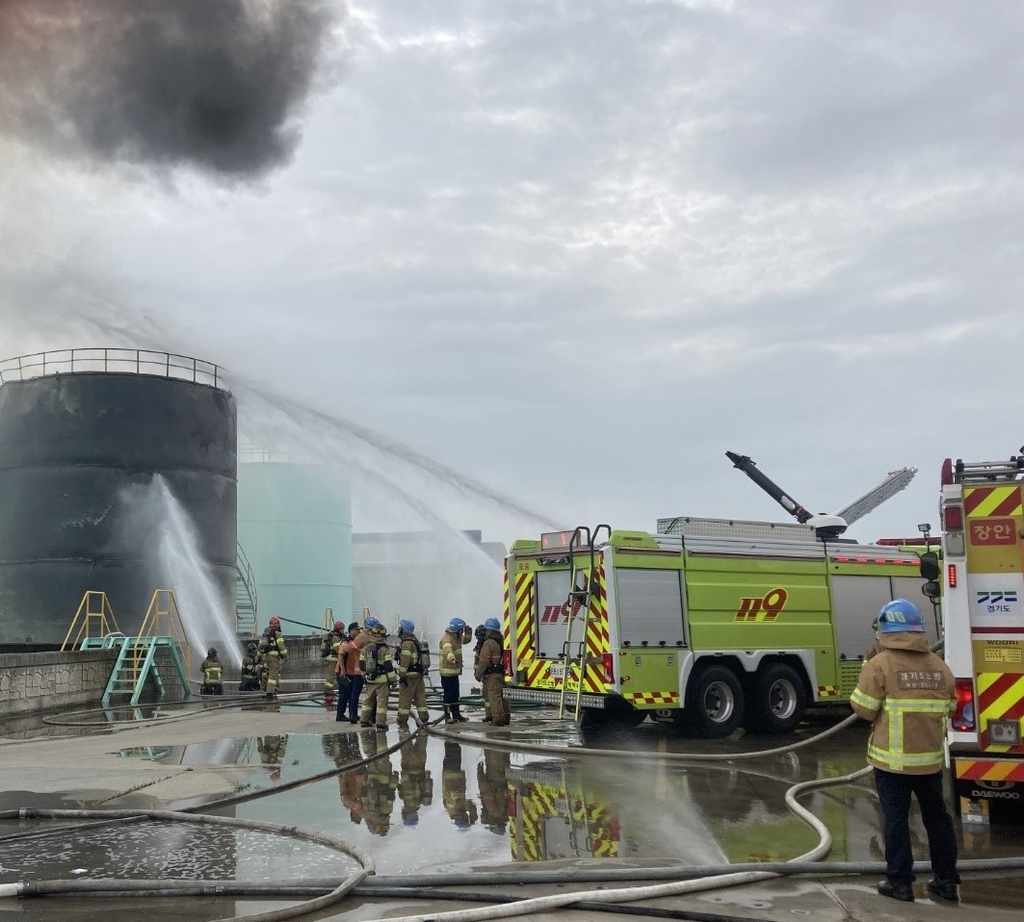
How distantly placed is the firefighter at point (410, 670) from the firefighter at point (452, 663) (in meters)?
0.32

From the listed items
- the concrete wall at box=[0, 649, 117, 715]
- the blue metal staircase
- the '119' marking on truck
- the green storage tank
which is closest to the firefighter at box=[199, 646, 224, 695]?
the blue metal staircase

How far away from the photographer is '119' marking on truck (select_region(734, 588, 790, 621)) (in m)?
12.8

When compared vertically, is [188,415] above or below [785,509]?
above

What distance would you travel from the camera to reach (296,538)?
40.8 meters

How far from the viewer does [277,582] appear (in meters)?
40.2

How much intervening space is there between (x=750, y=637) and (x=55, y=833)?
8.41m

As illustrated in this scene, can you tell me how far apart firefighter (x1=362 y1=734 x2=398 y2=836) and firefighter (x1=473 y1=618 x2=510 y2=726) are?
196 centimetres

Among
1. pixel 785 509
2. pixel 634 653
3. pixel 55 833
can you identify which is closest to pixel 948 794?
pixel 634 653

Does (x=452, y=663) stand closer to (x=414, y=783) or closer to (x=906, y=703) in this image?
(x=414, y=783)

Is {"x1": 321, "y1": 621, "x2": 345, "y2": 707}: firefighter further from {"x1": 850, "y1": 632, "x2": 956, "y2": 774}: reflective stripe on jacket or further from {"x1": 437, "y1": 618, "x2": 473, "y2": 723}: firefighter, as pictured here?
{"x1": 850, "y1": 632, "x2": 956, "y2": 774}: reflective stripe on jacket

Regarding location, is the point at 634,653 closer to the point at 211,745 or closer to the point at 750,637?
the point at 750,637

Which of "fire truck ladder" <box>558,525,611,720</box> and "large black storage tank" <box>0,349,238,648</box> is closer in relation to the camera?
"fire truck ladder" <box>558,525,611,720</box>


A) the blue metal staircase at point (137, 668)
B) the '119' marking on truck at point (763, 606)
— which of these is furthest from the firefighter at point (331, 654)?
the '119' marking on truck at point (763, 606)

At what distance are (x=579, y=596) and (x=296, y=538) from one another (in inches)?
1196
